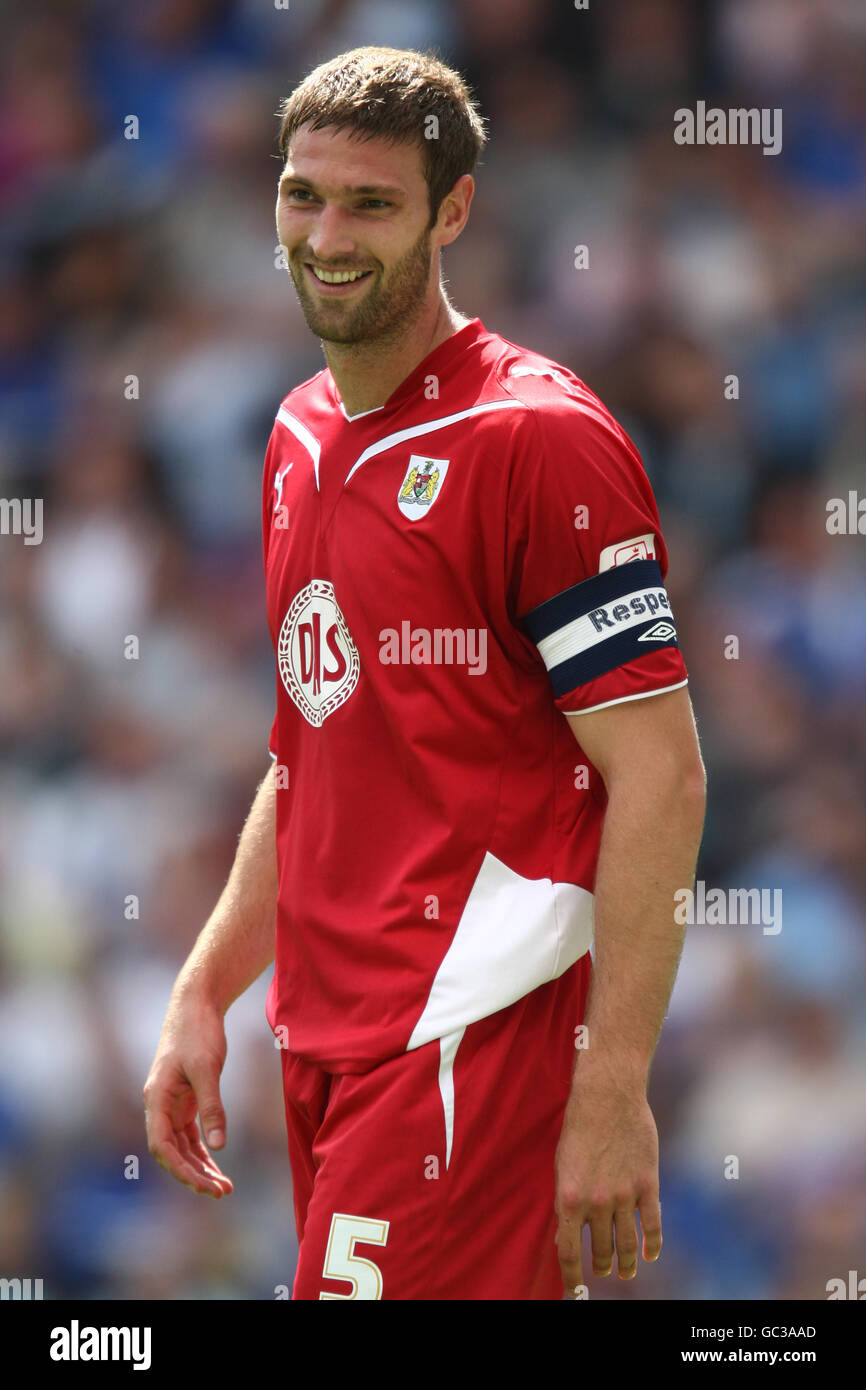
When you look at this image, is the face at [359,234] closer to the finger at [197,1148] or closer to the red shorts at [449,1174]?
the red shorts at [449,1174]

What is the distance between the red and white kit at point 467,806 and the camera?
1809mm

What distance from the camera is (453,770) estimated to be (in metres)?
1.87

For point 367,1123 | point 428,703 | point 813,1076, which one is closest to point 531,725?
point 428,703

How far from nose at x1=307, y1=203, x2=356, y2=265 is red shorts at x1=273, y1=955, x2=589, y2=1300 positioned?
895mm

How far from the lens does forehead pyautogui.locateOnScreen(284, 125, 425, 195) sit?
76.2 inches

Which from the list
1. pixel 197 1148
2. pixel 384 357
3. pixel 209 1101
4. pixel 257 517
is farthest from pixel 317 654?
pixel 257 517

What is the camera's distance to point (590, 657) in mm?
1793

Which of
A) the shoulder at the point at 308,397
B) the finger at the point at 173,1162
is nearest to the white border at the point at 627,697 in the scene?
the shoulder at the point at 308,397

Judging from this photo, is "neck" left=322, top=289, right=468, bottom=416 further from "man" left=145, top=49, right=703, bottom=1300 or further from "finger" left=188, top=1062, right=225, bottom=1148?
"finger" left=188, top=1062, right=225, bottom=1148

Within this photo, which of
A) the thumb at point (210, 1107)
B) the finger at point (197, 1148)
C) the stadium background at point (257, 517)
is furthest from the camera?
the stadium background at point (257, 517)

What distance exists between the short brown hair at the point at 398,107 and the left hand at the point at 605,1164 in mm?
1057

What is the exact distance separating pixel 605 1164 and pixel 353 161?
1.18m

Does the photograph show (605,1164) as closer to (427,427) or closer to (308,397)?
(427,427)
